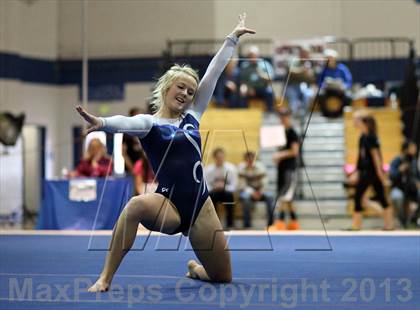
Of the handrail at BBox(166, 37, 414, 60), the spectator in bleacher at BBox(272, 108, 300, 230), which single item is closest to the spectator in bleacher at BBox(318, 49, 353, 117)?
the handrail at BBox(166, 37, 414, 60)

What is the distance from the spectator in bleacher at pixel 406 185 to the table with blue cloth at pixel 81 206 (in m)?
Answer: 3.39

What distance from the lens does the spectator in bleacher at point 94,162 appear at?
9562 mm

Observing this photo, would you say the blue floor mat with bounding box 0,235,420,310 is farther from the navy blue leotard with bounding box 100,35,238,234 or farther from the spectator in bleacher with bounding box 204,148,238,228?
the spectator in bleacher with bounding box 204,148,238,228

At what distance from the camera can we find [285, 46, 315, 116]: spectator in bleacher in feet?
40.7

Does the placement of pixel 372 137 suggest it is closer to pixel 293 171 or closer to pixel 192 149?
pixel 293 171

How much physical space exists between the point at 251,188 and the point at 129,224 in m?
6.90

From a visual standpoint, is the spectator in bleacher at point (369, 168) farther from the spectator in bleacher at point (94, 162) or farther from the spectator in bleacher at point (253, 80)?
the spectator in bleacher at point (253, 80)

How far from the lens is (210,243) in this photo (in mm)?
4477

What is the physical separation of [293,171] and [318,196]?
5.69 feet

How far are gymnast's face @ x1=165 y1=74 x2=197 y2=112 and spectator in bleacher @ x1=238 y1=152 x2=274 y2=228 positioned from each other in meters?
6.19

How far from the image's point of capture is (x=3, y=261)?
5883mm

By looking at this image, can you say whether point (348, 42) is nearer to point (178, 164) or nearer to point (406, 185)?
point (406, 185)

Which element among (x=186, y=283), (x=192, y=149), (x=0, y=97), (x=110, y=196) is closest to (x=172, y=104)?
(x=192, y=149)

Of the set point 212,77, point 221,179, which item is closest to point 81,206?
point 221,179
